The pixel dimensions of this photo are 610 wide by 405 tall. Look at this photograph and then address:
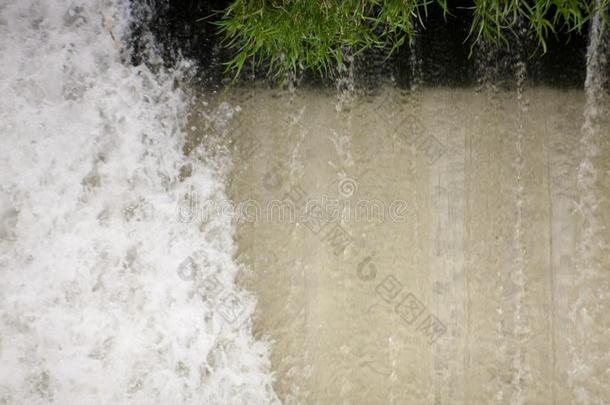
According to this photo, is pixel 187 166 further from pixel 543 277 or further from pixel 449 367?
pixel 543 277

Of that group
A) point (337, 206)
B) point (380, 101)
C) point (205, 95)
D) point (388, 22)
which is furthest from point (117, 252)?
point (388, 22)

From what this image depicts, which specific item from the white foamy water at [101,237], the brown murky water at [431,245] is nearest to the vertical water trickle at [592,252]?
the brown murky water at [431,245]

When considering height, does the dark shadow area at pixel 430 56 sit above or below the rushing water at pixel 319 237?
above

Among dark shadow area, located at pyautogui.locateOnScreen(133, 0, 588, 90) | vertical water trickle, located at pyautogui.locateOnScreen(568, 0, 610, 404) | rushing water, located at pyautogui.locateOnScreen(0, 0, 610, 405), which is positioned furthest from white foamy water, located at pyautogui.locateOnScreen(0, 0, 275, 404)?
vertical water trickle, located at pyautogui.locateOnScreen(568, 0, 610, 404)

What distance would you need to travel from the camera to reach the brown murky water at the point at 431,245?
211 centimetres

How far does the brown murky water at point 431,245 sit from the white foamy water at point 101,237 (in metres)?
0.28

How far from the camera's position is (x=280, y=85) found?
209 centimetres

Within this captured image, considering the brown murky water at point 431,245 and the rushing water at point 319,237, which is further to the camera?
the brown murky water at point 431,245

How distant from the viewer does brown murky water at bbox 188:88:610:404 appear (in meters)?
2.11

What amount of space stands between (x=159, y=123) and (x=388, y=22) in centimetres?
113

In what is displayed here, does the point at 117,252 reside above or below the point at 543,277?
above

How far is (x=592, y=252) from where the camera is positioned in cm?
212

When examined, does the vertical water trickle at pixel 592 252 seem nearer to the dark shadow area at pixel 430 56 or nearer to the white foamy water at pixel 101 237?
the dark shadow area at pixel 430 56

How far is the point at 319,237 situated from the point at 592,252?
4.23 feet
